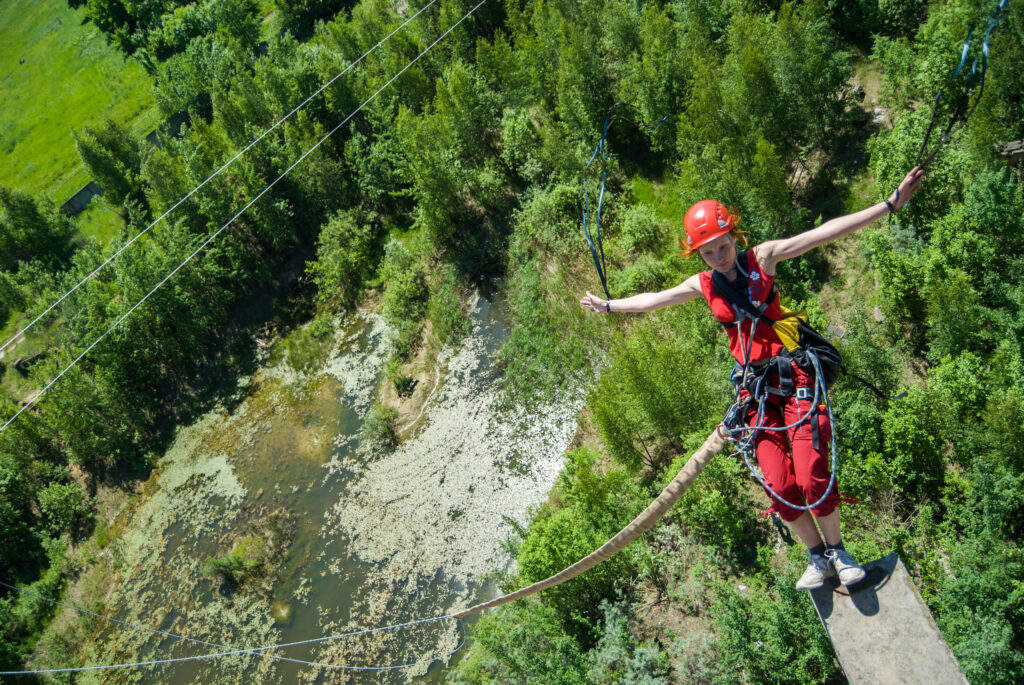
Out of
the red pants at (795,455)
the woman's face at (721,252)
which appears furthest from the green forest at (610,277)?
the woman's face at (721,252)

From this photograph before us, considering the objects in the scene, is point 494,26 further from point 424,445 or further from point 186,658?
point 186,658

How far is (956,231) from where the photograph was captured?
10750mm

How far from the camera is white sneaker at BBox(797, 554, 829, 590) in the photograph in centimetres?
576

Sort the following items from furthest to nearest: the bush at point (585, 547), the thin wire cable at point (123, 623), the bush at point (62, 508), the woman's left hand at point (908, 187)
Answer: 1. the bush at point (62, 508)
2. the thin wire cable at point (123, 623)
3. the bush at point (585, 547)
4. the woman's left hand at point (908, 187)

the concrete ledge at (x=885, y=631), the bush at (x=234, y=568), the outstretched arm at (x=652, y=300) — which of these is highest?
the outstretched arm at (x=652, y=300)

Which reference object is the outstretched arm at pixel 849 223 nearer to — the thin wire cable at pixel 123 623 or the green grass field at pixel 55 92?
the thin wire cable at pixel 123 623

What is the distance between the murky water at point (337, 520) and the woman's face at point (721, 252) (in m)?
9.39

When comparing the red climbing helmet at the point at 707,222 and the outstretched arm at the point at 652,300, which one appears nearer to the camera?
the red climbing helmet at the point at 707,222

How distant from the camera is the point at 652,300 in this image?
5801 millimetres

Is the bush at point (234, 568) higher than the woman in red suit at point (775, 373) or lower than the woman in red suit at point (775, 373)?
lower

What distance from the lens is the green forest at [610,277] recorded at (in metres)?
9.20

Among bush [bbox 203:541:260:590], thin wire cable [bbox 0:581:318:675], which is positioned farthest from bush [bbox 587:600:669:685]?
bush [bbox 203:541:260:590]

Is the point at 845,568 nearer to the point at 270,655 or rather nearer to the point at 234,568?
the point at 270,655

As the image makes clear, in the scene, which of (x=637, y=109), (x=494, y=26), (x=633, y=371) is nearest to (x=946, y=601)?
(x=633, y=371)
